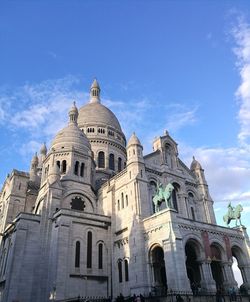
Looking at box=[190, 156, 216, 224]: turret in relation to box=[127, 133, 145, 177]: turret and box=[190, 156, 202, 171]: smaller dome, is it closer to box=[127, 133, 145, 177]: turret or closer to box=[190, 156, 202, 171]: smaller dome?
box=[190, 156, 202, 171]: smaller dome

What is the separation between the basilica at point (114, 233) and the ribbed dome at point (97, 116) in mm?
13520

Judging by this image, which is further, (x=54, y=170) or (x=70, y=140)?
(x=70, y=140)

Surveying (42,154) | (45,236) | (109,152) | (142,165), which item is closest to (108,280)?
(45,236)

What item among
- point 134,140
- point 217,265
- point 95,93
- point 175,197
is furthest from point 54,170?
point 95,93

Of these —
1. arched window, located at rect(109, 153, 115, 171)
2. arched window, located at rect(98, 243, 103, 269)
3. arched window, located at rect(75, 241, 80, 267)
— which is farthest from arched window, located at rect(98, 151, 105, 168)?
arched window, located at rect(75, 241, 80, 267)

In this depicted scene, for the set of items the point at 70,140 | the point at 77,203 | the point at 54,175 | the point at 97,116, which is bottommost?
the point at 77,203

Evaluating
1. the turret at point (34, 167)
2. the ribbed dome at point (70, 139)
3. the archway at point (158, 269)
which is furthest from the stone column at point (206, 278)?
the turret at point (34, 167)

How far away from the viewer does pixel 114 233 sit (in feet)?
122

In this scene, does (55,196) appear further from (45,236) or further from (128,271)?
(128,271)

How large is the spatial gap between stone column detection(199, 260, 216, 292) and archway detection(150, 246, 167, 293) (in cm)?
394

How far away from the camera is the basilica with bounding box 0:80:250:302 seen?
30719mm

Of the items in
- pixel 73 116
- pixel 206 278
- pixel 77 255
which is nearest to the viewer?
pixel 206 278

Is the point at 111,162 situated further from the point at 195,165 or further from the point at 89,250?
the point at 89,250

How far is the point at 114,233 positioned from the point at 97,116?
2964 cm
